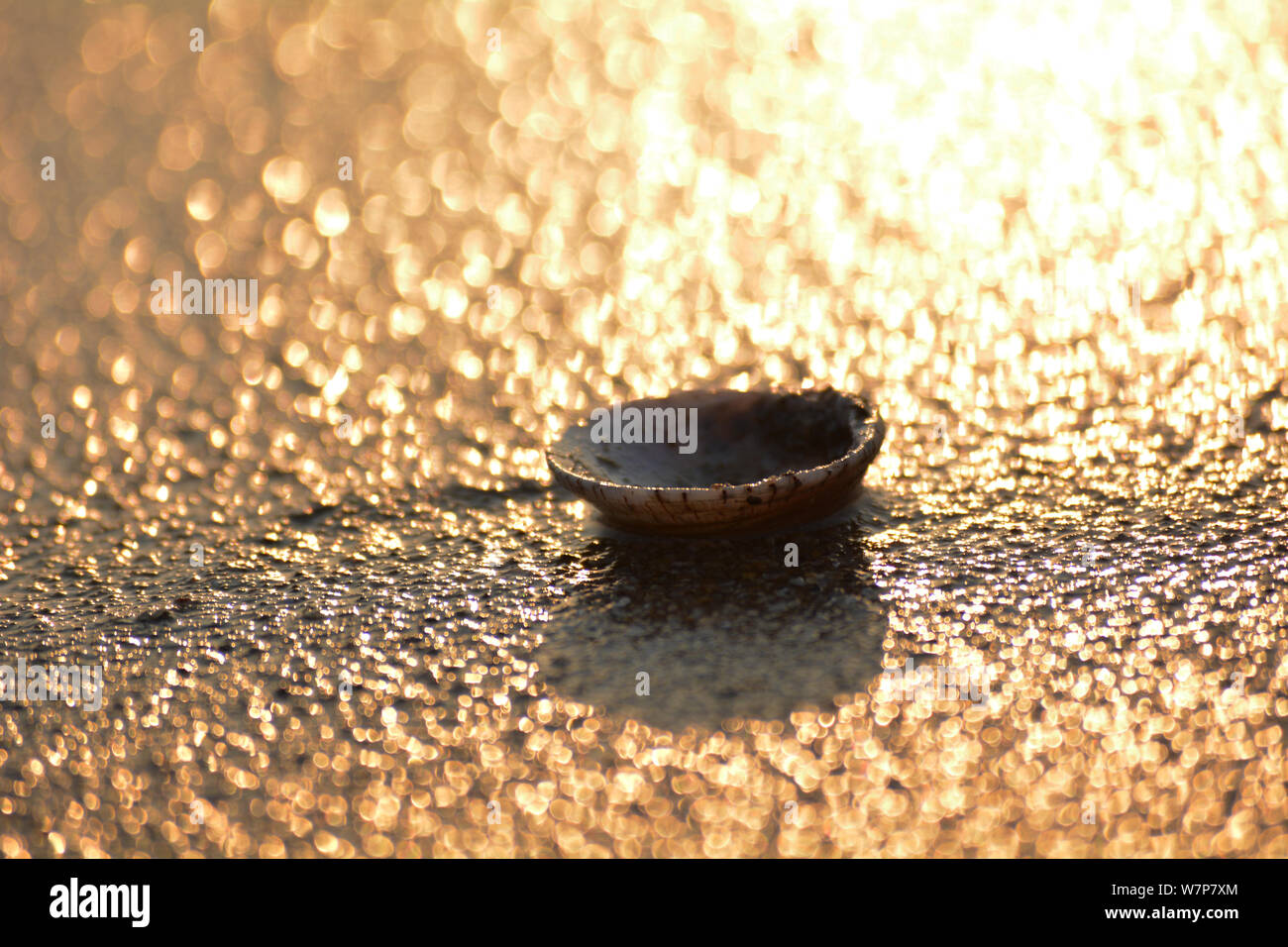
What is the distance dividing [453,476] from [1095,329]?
9.44ft

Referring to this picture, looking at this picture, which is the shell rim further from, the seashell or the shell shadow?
the shell shadow

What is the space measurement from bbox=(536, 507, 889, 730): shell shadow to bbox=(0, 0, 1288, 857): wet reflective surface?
2 cm

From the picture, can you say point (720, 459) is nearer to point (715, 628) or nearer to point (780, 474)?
point (780, 474)

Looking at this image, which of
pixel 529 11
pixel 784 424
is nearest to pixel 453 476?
pixel 784 424

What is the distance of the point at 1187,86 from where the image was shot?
27.3 ft

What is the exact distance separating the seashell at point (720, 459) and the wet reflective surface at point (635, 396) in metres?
0.18

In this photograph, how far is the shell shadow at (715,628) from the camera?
369 centimetres

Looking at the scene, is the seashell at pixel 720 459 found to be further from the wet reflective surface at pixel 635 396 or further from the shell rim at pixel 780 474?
the wet reflective surface at pixel 635 396

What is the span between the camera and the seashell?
427 cm

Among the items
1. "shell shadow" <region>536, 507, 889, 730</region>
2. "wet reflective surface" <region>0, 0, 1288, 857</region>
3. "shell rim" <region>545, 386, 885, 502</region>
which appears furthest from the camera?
"shell rim" <region>545, 386, 885, 502</region>

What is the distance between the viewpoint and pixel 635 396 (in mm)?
5734

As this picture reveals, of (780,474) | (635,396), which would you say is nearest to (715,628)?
(780,474)

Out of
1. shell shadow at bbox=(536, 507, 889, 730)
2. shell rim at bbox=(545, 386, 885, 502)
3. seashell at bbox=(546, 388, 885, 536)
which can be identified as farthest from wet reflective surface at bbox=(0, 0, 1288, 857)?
shell rim at bbox=(545, 386, 885, 502)

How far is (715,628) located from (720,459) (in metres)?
0.93
